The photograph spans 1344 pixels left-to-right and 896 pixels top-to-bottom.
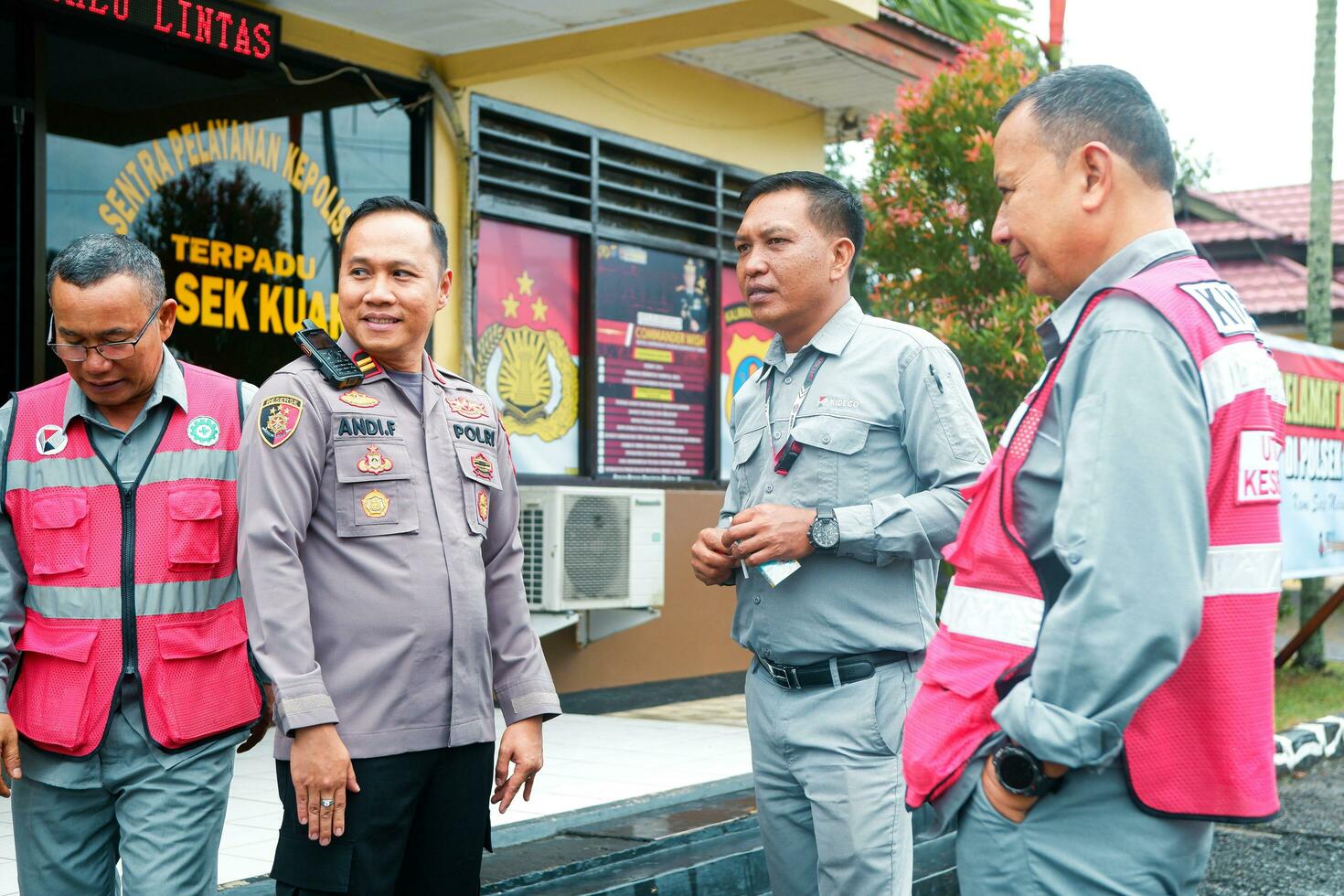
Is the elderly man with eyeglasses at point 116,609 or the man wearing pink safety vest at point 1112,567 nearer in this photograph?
the man wearing pink safety vest at point 1112,567

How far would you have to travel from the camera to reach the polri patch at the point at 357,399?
2.82 metres

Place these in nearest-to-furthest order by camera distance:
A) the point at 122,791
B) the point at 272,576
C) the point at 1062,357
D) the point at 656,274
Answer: the point at 1062,357, the point at 272,576, the point at 122,791, the point at 656,274

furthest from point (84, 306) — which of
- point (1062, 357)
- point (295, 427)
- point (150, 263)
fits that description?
point (1062, 357)

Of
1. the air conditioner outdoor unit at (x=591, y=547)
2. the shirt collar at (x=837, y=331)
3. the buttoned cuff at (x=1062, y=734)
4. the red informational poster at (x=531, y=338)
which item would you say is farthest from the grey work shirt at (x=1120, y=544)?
the red informational poster at (x=531, y=338)

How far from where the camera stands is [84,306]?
3.05m

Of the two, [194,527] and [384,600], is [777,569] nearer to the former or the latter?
[384,600]

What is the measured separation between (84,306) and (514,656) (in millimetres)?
1134

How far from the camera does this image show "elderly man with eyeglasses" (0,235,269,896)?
2.97m

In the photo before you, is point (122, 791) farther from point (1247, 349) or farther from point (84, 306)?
point (1247, 349)

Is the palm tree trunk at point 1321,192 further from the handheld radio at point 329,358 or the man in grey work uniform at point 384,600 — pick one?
the handheld radio at point 329,358

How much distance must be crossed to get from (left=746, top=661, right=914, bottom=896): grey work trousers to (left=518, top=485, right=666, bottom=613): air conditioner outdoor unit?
4861 mm

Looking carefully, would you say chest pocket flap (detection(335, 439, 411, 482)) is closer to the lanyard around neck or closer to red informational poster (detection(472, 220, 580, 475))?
the lanyard around neck

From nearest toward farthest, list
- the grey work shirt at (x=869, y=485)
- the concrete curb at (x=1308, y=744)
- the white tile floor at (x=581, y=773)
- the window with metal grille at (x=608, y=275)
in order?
1. the grey work shirt at (x=869, y=485)
2. the white tile floor at (x=581, y=773)
3. the concrete curb at (x=1308, y=744)
4. the window with metal grille at (x=608, y=275)

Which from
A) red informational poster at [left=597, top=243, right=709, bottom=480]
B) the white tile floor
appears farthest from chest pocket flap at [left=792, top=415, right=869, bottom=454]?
red informational poster at [left=597, top=243, right=709, bottom=480]
